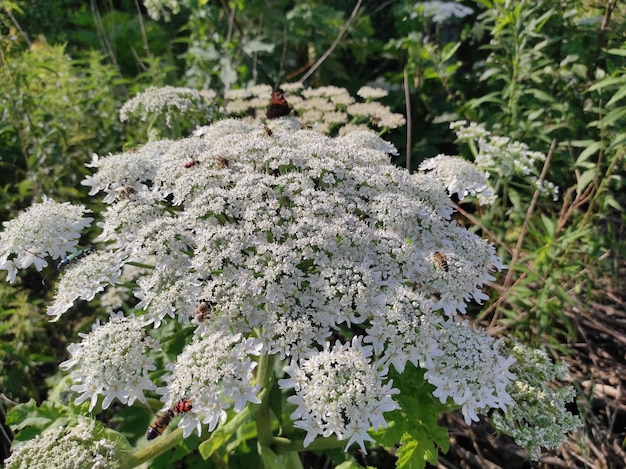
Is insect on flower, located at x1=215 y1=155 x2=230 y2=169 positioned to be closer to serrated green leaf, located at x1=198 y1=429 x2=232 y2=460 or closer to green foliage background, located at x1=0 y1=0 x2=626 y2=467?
serrated green leaf, located at x1=198 y1=429 x2=232 y2=460

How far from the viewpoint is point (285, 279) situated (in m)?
3.02

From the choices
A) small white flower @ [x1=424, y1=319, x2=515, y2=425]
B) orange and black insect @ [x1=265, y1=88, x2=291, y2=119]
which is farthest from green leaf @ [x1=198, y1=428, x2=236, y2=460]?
orange and black insect @ [x1=265, y1=88, x2=291, y2=119]

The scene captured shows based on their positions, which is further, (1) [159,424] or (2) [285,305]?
(1) [159,424]

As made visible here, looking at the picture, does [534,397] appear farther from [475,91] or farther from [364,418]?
[475,91]

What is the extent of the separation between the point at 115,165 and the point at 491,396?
2.98m

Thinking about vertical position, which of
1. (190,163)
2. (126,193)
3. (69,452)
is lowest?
(69,452)

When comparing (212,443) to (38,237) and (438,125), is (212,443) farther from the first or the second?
(438,125)

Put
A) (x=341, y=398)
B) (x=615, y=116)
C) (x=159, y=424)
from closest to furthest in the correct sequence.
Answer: (x=341, y=398) → (x=159, y=424) → (x=615, y=116)

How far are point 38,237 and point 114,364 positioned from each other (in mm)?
1158

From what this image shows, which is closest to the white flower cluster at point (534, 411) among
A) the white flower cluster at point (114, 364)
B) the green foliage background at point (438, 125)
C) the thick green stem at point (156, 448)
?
the green foliage background at point (438, 125)

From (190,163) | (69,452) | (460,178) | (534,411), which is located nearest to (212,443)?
(69,452)

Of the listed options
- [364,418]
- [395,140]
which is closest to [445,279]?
[364,418]

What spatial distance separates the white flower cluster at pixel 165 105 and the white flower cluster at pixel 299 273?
107cm

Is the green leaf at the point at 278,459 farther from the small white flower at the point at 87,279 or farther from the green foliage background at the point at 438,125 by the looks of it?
the small white flower at the point at 87,279
